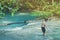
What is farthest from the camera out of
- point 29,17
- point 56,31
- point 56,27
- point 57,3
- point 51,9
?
point 57,3

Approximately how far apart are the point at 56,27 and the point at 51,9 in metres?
7.81

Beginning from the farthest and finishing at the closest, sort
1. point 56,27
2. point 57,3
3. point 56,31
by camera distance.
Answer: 1. point 57,3
2. point 56,27
3. point 56,31

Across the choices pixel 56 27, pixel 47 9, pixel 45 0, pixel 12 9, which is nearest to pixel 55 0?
pixel 45 0

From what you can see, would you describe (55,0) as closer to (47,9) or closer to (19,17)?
(47,9)

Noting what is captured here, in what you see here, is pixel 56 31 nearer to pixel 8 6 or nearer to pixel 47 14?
pixel 47 14

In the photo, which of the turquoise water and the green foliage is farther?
the green foliage

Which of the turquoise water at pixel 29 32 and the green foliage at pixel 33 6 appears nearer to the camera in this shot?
the turquoise water at pixel 29 32

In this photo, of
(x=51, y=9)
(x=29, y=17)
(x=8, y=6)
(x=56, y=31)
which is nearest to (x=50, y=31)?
(x=56, y=31)

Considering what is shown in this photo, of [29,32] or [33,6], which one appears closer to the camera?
[29,32]

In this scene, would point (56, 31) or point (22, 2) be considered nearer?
point (56, 31)

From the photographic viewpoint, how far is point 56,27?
19609mm

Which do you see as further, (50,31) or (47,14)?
(47,14)

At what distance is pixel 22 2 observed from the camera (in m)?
30.8

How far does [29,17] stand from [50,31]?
716 cm
